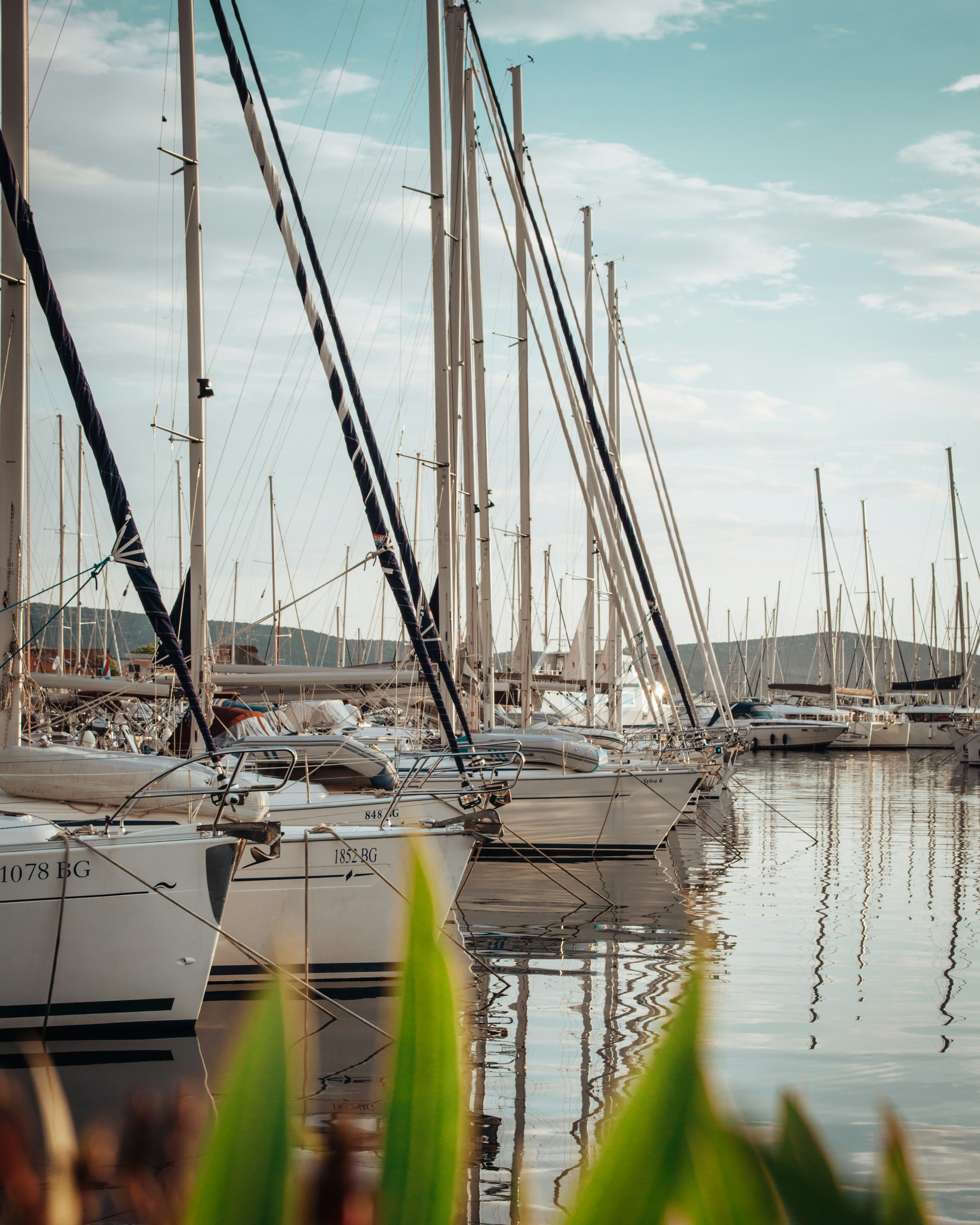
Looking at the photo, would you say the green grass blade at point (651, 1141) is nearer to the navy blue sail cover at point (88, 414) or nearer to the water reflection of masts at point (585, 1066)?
the water reflection of masts at point (585, 1066)

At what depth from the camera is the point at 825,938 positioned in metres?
13.1

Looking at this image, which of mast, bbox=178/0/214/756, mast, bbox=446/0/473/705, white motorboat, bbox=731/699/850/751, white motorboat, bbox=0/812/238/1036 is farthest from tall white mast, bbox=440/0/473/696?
white motorboat, bbox=731/699/850/751

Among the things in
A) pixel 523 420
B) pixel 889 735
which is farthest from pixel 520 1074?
pixel 889 735

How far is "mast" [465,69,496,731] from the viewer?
21016 millimetres

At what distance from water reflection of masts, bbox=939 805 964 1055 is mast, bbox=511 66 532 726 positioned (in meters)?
7.44

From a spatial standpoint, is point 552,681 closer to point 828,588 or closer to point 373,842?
point 373,842

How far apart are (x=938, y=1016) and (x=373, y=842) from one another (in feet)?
15.8

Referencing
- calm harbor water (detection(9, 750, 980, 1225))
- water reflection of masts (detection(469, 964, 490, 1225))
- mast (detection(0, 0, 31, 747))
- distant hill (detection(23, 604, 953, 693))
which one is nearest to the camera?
water reflection of masts (detection(469, 964, 490, 1225))

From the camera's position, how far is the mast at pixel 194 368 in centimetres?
1454

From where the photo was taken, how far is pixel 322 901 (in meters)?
10.1

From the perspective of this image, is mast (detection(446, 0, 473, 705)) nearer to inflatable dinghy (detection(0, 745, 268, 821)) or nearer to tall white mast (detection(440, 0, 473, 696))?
tall white mast (detection(440, 0, 473, 696))

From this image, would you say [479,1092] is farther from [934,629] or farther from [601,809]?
[934,629]

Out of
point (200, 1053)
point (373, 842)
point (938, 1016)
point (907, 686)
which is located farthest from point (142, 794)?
point (907, 686)

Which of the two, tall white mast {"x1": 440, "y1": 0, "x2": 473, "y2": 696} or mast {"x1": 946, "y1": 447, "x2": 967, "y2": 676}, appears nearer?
tall white mast {"x1": 440, "y1": 0, "x2": 473, "y2": 696}
